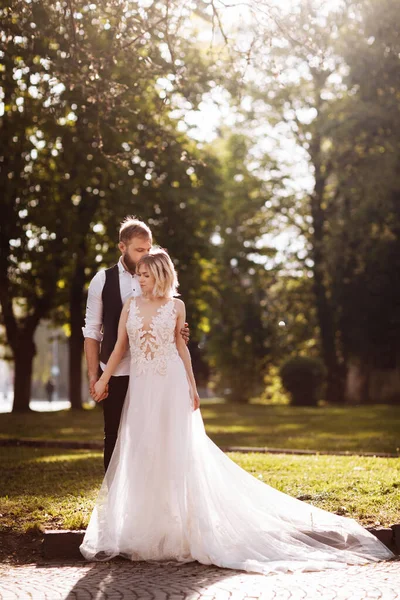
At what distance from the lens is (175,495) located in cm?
757

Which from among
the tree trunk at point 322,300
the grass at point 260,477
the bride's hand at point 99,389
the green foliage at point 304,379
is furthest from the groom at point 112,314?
the tree trunk at point 322,300

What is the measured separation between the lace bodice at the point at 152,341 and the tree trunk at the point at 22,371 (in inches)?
986

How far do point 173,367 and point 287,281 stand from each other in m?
38.5

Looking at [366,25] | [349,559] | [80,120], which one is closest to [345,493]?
[349,559]

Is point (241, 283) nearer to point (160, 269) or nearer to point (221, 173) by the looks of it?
point (221, 173)

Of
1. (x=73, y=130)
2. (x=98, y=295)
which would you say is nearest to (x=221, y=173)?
(x=73, y=130)

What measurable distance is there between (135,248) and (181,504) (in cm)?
225

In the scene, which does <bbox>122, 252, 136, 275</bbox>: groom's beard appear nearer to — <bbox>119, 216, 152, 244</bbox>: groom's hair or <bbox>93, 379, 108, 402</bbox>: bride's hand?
<bbox>119, 216, 152, 244</bbox>: groom's hair

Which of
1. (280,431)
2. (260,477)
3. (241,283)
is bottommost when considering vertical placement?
(260,477)

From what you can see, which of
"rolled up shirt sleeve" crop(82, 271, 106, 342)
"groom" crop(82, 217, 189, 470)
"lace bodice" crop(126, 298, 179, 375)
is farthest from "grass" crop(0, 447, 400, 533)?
"rolled up shirt sleeve" crop(82, 271, 106, 342)

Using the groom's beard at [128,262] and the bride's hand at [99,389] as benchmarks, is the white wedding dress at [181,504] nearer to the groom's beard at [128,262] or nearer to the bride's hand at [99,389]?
the bride's hand at [99,389]

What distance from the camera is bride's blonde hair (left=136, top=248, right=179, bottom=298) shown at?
25.6 ft

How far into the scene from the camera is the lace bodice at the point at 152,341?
799 cm

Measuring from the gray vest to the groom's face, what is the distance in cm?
23
